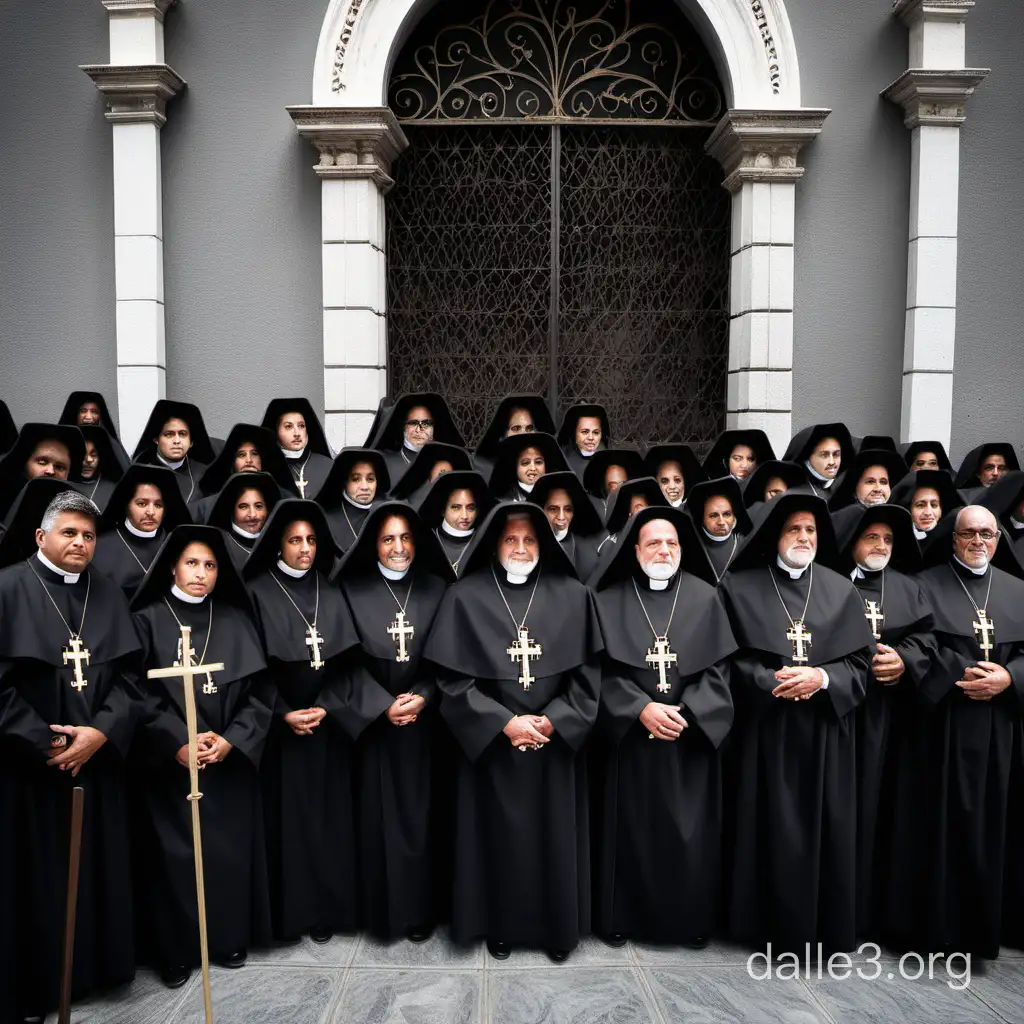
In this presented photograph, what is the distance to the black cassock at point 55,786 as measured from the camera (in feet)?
11.4

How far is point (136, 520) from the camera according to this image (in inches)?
189

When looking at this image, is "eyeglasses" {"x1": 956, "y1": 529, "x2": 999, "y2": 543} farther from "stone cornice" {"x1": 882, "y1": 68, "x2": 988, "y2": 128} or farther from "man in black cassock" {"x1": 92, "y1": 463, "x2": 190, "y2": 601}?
"stone cornice" {"x1": 882, "y1": 68, "x2": 988, "y2": 128}

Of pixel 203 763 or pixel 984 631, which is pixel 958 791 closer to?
pixel 984 631

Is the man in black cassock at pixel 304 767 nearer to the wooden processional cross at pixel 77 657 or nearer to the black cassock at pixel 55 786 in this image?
the black cassock at pixel 55 786

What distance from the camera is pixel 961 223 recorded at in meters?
8.16

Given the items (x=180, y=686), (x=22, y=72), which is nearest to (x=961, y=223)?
(x=180, y=686)

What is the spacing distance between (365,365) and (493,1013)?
5.67 metres

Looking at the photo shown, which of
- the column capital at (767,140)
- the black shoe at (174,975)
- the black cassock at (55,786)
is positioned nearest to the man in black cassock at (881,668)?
the black shoe at (174,975)

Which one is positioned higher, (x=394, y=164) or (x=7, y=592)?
(x=394, y=164)

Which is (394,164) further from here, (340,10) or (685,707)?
(685,707)

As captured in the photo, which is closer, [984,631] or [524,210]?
[984,631]

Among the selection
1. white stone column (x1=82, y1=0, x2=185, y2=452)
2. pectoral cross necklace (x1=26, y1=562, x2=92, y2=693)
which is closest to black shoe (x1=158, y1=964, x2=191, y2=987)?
pectoral cross necklace (x1=26, y1=562, x2=92, y2=693)

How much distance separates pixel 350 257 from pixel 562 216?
2.08m

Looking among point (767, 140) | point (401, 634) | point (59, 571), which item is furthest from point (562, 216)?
point (59, 571)
